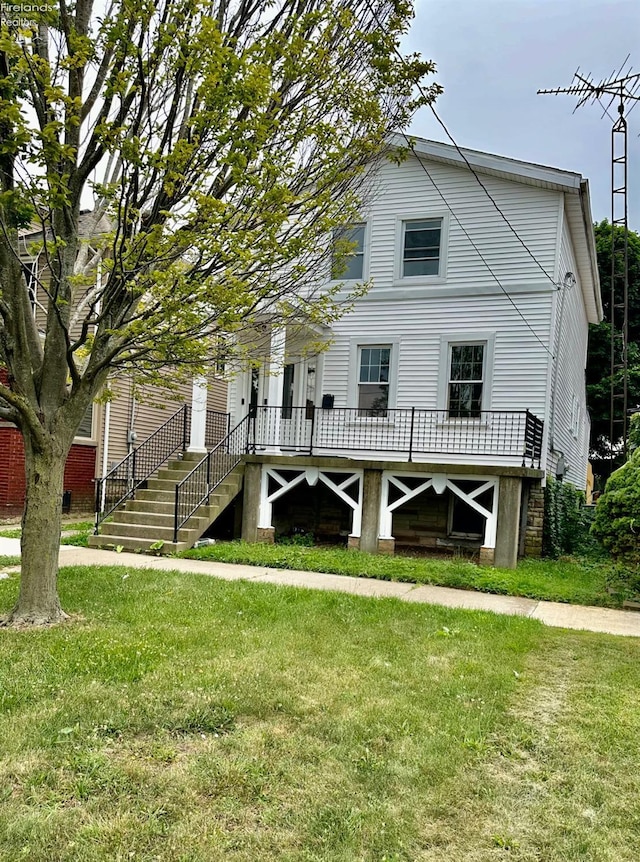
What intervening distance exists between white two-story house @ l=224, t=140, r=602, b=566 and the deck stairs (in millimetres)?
725

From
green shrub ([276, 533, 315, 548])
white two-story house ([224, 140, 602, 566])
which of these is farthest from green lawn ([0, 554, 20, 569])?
green shrub ([276, 533, 315, 548])

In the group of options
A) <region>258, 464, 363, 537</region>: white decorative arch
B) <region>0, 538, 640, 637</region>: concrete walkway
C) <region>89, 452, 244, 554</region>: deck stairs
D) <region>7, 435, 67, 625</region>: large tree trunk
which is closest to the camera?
<region>7, 435, 67, 625</region>: large tree trunk

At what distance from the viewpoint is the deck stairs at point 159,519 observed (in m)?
10.1

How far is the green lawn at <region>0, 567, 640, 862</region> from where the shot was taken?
8.57ft

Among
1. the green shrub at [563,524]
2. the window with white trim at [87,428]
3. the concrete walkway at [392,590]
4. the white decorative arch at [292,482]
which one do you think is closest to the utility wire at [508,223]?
the green shrub at [563,524]

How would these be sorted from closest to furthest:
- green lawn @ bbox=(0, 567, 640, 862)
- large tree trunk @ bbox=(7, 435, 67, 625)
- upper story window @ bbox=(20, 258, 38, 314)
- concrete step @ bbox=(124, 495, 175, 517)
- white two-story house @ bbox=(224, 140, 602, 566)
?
green lawn @ bbox=(0, 567, 640, 862)
upper story window @ bbox=(20, 258, 38, 314)
large tree trunk @ bbox=(7, 435, 67, 625)
concrete step @ bbox=(124, 495, 175, 517)
white two-story house @ bbox=(224, 140, 602, 566)

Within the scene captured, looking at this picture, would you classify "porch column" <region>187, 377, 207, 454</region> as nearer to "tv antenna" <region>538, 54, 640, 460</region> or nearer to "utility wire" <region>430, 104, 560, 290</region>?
"utility wire" <region>430, 104, 560, 290</region>

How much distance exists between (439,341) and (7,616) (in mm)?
9124

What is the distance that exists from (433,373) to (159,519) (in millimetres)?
5790

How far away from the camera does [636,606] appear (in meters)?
7.85

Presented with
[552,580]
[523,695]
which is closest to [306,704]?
[523,695]

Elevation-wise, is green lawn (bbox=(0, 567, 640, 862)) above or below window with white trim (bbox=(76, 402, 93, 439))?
below

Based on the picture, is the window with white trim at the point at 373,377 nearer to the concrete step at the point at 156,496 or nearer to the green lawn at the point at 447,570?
the green lawn at the point at 447,570

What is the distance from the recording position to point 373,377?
13.0 metres
